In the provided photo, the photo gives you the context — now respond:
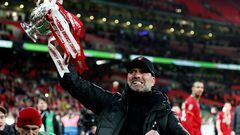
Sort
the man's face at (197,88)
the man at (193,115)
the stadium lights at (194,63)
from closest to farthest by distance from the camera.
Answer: the man's face at (197,88) < the man at (193,115) < the stadium lights at (194,63)

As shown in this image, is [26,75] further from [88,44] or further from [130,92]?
[130,92]

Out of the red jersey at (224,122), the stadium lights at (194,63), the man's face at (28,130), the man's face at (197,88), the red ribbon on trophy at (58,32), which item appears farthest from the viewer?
the stadium lights at (194,63)

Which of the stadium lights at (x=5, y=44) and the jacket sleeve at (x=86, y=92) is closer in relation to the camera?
the jacket sleeve at (x=86, y=92)

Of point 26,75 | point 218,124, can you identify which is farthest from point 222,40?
point 218,124

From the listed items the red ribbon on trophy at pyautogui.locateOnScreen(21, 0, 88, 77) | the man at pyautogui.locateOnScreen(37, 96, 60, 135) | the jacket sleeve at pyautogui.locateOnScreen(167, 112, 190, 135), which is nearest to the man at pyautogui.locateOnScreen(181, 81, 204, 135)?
the man at pyautogui.locateOnScreen(37, 96, 60, 135)

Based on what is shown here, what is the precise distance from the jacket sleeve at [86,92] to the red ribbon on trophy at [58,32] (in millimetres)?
46

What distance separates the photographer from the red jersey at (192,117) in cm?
716

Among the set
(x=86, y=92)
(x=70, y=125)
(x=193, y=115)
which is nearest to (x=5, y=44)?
(x=70, y=125)

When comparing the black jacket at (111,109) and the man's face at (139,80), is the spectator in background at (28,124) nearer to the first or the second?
the black jacket at (111,109)

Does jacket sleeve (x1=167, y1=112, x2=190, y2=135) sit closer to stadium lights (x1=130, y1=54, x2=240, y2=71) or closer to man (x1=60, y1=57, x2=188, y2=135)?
man (x1=60, y1=57, x2=188, y2=135)

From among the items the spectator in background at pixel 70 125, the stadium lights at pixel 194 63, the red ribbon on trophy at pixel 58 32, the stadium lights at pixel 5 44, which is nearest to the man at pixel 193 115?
the red ribbon on trophy at pixel 58 32

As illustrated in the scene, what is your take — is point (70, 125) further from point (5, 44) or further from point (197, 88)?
point (5, 44)

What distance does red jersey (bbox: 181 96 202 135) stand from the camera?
23.5ft

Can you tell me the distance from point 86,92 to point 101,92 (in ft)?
0.34
